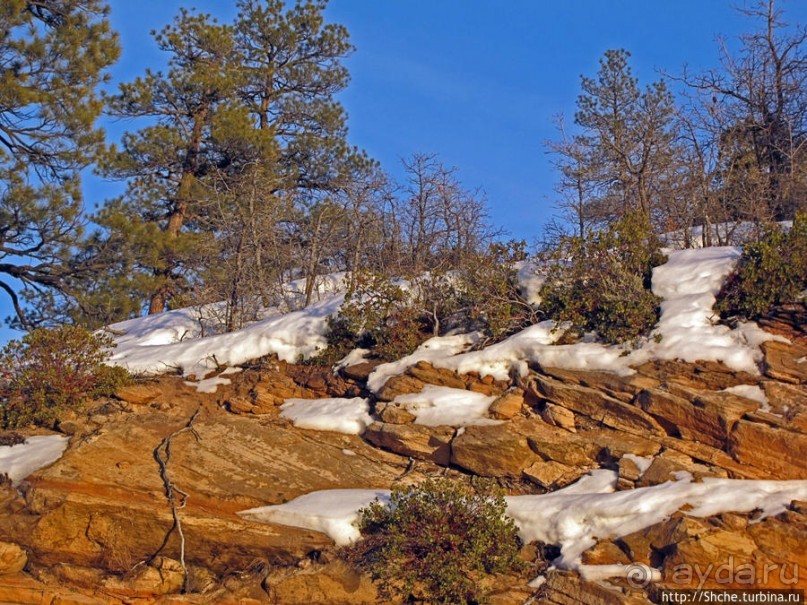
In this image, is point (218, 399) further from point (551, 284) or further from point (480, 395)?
point (551, 284)

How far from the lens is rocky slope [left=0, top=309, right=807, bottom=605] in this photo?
7.30 metres

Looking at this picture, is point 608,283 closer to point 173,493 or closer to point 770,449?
point 770,449

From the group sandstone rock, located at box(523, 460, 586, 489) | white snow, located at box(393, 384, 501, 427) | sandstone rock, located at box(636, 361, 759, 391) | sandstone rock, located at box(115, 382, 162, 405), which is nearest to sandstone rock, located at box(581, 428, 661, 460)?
sandstone rock, located at box(523, 460, 586, 489)

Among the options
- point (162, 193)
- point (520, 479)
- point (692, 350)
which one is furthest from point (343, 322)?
point (162, 193)

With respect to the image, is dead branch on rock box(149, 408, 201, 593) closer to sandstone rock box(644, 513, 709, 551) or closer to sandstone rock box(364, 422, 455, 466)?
sandstone rock box(364, 422, 455, 466)

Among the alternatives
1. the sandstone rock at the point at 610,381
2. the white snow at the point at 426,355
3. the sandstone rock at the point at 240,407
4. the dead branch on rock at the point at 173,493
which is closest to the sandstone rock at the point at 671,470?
the sandstone rock at the point at 610,381

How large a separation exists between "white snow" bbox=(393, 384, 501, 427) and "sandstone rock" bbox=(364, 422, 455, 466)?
13 centimetres

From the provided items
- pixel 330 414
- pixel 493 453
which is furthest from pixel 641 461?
pixel 330 414

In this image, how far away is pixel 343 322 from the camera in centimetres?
1186

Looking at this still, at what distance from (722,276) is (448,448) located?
13.7ft

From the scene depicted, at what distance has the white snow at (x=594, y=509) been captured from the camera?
24.8ft

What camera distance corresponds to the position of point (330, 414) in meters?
10.3

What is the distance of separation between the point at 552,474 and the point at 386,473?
1915mm

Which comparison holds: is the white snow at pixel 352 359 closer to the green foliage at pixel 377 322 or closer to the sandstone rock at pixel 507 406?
the green foliage at pixel 377 322
